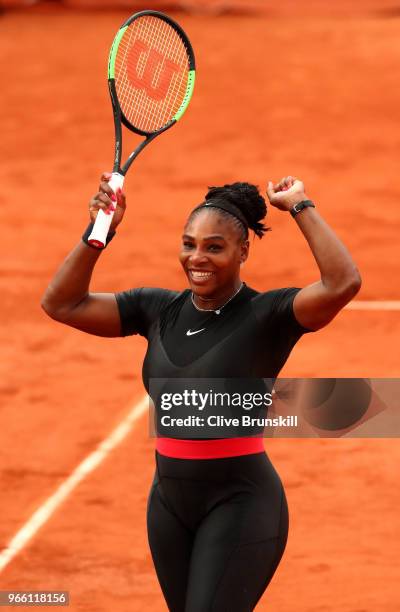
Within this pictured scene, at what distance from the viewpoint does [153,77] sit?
22.3 feet

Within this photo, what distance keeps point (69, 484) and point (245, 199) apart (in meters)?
4.81

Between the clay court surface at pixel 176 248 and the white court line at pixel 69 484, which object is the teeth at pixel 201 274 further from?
the white court line at pixel 69 484

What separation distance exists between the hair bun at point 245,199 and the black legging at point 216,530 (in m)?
1.00

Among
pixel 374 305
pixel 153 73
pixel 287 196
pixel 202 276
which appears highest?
pixel 287 196

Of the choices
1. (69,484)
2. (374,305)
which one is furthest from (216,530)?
(374,305)

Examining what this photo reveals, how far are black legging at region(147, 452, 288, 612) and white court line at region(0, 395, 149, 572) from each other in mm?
3495

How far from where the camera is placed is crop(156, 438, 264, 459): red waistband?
5316 millimetres

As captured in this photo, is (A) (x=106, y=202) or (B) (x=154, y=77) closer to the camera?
(A) (x=106, y=202)

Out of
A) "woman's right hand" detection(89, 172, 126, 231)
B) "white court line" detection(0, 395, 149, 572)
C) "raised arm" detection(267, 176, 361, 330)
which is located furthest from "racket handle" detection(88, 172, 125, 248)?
"white court line" detection(0, 395, 149, 572)

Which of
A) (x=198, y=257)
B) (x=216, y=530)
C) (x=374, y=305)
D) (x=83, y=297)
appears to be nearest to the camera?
(x=216, y=530)

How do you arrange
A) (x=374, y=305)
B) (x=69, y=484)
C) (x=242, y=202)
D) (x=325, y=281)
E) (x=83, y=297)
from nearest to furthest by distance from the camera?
1. (x=325, y=281)
2. (x=242, y=202)
3. (x=83, y=297)
4. (x=69, y=484)
5. (x=374, y=305)

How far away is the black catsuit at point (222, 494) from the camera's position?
17.0 feet

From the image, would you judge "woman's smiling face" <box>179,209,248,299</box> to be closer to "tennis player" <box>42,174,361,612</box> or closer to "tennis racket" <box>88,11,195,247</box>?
"tennis player" <box>42,174,361,612</box>

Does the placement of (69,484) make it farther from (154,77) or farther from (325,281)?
(325,281)
